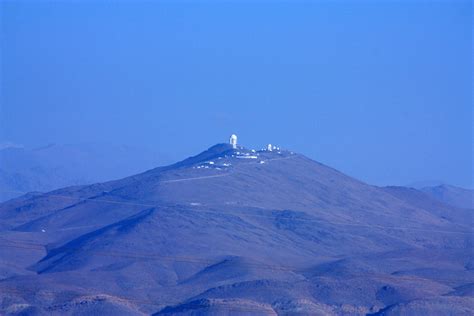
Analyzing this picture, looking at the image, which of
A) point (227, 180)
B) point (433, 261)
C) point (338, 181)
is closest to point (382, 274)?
point (433, 261)

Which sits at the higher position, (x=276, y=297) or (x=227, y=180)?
(x=227, y=180)

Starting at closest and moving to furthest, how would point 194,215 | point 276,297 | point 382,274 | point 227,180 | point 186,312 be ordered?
point 186,312, point 276,297, point 382,274, point 194,215, point 227,180

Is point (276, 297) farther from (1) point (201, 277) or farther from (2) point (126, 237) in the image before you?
(2) point (126, 237)

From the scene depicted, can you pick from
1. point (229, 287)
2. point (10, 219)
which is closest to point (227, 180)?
point (10, 219)

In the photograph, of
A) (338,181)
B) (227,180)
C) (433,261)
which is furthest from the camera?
(338,181)

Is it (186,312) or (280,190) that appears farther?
(280,190)

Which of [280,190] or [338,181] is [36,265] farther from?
[338,181]
